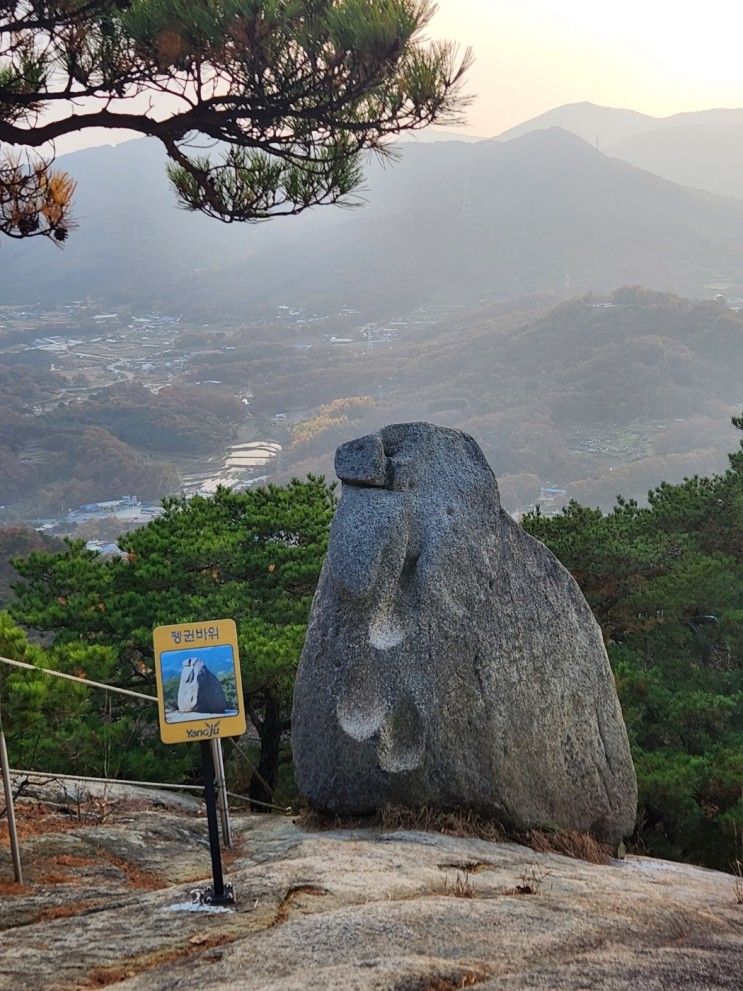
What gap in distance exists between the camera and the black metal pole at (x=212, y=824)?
4.33 metres

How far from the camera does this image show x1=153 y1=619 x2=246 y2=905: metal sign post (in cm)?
452

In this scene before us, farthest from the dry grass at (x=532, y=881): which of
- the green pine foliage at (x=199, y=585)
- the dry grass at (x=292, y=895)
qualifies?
the green pine foliage at (x=199, y=585)

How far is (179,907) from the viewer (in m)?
4.34

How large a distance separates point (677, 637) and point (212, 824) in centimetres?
956

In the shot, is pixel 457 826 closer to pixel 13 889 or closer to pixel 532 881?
pixel 532 881

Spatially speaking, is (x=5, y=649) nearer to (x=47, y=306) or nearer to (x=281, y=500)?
(x=281, y=500)

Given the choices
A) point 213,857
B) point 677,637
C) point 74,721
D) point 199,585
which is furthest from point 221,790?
point 677,637

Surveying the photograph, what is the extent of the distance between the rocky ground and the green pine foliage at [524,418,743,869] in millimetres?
3549

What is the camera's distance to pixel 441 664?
615 centimetres

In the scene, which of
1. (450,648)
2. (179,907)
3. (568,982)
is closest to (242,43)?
(450,648)

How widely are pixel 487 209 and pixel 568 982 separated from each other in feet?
512

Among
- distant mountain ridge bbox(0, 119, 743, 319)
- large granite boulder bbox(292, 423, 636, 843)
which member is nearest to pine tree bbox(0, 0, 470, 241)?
large granite boulder bbox(292, 423, 636, 843)

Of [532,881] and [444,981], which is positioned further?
[532,881]

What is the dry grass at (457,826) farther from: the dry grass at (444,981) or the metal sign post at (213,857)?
the dry grass at (444,981)
